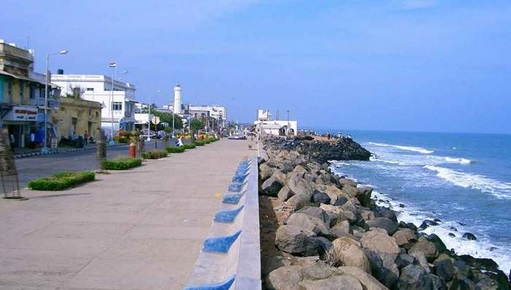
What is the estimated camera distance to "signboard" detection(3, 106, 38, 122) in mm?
36463

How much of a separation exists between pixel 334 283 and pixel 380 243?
327 centimetres

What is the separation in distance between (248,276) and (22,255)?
3530 millimetres

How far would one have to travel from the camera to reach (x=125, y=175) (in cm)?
1923

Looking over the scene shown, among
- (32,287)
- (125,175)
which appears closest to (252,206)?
(32,287)

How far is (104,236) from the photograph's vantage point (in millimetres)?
8695

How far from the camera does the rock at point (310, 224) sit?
8352 mm

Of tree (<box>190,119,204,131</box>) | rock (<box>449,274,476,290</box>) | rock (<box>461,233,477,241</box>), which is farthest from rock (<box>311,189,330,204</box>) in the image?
tree (<box>190,119,204,131</box>)

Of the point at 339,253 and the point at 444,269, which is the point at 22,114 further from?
the point at 339,253

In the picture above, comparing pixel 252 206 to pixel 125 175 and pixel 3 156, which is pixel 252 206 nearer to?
pixel 3 156

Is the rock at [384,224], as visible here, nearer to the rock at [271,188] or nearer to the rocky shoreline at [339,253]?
the rocky shoreline at [339,253]

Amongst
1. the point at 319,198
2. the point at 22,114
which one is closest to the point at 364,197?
the point at 319,198

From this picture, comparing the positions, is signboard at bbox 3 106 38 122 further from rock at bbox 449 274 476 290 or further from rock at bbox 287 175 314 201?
A: rock at bbox 449 274 476 290

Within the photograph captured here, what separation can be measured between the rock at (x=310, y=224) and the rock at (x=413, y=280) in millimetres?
1243

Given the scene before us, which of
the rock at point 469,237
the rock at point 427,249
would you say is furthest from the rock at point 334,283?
the rock at point 469,237
